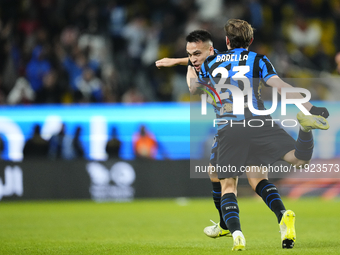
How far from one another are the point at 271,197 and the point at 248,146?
1.67 feet

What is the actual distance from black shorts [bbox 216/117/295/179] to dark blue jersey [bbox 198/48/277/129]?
5.0 inches

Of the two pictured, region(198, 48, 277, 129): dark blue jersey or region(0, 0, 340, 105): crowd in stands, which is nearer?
region(198, 48, 277, 129): dark blue jersey

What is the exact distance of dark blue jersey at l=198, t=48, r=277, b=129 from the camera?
16.5 ft

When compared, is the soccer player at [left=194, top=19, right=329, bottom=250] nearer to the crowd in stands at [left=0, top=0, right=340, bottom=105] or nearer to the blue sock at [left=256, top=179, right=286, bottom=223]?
the blue sock at [left=256, top=179, right=286, bottom=223]

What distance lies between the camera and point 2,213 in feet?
34.0

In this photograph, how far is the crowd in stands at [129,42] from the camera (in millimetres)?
14602

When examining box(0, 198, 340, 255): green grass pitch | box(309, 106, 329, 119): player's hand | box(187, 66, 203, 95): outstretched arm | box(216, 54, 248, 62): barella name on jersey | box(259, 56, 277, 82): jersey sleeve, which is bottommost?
box(0, 198, 340, 255): green grass pitch

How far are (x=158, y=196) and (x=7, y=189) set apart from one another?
3374 mm

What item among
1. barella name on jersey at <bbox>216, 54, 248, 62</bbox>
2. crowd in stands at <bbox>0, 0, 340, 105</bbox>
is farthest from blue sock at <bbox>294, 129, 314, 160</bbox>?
crowd in stands at <bbox>0, 0, 340, 105</bbox>

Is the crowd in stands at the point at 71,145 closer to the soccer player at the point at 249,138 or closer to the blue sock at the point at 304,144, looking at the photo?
the soccer player at the point at 249,138

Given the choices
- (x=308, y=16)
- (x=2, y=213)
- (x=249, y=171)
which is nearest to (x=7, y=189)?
(x=2, y=213)

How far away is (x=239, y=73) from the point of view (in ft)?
16.6

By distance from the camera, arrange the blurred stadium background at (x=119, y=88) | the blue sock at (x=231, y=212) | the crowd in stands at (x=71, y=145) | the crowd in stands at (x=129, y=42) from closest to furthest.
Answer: the blue sock at (x=231, y=212) < the blurred stadium background at (x=119, y=88) < the crowd in stands at (x=71, y=145) < the crowd in stands at (x=129, y=42)

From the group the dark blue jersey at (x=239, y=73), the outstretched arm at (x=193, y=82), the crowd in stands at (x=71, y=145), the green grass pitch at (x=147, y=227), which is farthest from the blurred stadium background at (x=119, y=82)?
the dark blue jersey at (x=239, y=73)
